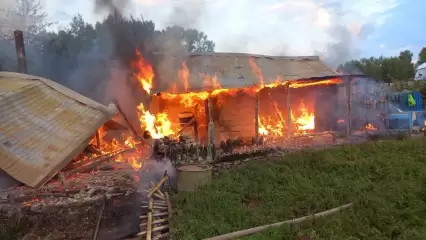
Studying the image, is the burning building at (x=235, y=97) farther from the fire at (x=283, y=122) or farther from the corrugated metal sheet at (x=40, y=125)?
the corrugated metal sheet at (x=40, y=125)

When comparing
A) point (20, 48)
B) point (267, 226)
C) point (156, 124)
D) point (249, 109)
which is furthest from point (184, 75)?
point (267, 226)

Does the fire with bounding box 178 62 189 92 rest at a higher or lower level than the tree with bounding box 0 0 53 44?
lower

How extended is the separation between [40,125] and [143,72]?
5.42 metres

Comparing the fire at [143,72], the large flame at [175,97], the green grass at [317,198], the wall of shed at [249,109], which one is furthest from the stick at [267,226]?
the fire at [143,72]

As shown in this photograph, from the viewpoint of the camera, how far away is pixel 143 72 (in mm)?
14531

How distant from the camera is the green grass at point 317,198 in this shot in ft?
20.0

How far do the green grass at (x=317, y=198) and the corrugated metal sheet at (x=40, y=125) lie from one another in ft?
13.4

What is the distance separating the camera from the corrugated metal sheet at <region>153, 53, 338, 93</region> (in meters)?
13.8

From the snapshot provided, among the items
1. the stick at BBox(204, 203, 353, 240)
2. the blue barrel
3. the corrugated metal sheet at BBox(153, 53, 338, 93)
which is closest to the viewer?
the stick at BBox(204, 203, 353, 240)

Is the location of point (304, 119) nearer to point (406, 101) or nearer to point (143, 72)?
point (406, 101)

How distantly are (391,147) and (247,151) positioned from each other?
215 inches

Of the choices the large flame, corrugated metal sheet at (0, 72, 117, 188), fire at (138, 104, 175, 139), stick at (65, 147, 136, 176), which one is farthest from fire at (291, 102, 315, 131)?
corrugated metal sheet at (0, 72, 117, 188)

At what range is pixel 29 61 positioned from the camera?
19078 millimetres

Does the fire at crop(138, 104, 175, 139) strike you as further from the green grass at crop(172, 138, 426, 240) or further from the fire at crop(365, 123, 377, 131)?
the fire at crop(365, 123, 377, 131)
